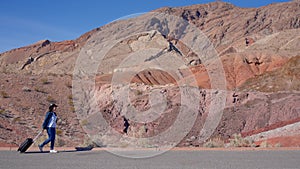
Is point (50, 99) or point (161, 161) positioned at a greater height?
point (50, 99)

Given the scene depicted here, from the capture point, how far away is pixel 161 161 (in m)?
10.6

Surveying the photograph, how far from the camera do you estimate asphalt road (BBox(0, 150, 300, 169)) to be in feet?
31.2

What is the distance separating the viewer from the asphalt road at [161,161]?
9.51 meters

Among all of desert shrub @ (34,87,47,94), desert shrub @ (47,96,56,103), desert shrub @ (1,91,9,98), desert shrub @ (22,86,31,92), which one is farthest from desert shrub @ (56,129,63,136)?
desert shrub @ (34,87,47,94)

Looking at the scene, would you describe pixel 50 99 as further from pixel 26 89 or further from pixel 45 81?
pixel 45 81

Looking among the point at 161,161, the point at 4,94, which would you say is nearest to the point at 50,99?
the point at 4,94

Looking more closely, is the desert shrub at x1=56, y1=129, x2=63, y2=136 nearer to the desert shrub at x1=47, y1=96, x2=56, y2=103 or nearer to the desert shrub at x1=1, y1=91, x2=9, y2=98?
the desert shrub at x1=47, y1=96, x2=56, y2=103

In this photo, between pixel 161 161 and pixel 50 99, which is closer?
pixel 161 161

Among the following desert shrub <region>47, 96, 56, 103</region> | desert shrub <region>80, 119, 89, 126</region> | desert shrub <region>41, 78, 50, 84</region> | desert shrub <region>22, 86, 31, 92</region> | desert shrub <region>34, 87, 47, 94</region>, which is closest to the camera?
desert shrub <region>80, 119, 89, 126</region>

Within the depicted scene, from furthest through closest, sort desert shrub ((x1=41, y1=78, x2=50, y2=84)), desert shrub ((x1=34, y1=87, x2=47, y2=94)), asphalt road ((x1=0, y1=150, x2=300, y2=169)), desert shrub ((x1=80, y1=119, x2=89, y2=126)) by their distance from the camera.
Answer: desert shrub ((x1=41, y1=78, x2=50, y2=84)) → desert shrub ((x1=34, y1=87, x2=47, y2=94)) → desert shrub ((x1=80, y1=119, x2=89, y2=126)) → asphalt road ((x1=0, y1=150, x2=300, y2=169))

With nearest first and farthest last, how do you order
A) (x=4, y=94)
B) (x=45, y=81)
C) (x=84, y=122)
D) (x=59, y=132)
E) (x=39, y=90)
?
(x=59, y=132)
(x=84, y=122)
(x=4, y=94)
(x=39, y=90)
(x=45, y=81)

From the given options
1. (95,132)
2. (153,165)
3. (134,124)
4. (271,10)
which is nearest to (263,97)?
(134,124)

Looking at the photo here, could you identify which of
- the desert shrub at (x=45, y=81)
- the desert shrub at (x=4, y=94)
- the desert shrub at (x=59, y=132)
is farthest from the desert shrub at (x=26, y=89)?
the desert shrub at (x=59, y=132)

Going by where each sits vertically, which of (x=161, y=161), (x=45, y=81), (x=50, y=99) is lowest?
(x=161, y=161)
